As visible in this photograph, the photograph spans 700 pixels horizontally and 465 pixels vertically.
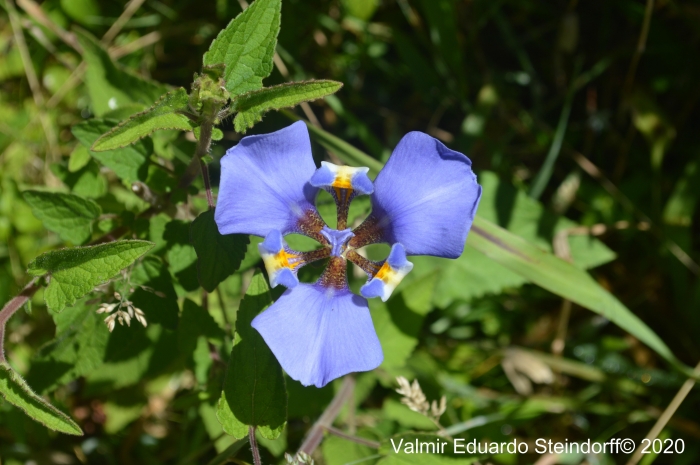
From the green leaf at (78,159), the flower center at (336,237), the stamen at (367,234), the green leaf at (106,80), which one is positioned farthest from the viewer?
the green leaf at (106,80)

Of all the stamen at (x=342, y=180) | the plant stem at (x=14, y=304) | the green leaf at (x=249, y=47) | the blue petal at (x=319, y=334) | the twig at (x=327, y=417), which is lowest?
the twig at (x=327, y=417)

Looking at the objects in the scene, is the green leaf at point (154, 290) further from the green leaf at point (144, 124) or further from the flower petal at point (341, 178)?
the flower petal at point (341, 178)

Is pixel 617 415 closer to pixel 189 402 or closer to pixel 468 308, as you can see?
pixel 468 308

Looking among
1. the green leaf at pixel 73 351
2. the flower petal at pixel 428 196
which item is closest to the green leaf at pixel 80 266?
the green leaf at pixel 73 351

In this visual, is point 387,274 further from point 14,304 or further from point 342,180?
point 14,304

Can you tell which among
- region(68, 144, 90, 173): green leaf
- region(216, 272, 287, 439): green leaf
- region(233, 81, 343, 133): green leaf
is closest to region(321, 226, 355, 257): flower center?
region(216, 272, 287, 439): green leaf

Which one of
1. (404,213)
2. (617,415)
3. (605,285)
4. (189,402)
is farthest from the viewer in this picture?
(605,285)

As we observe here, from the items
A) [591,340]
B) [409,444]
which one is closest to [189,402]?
[409,444]

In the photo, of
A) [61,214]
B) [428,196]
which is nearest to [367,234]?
[428,196]
